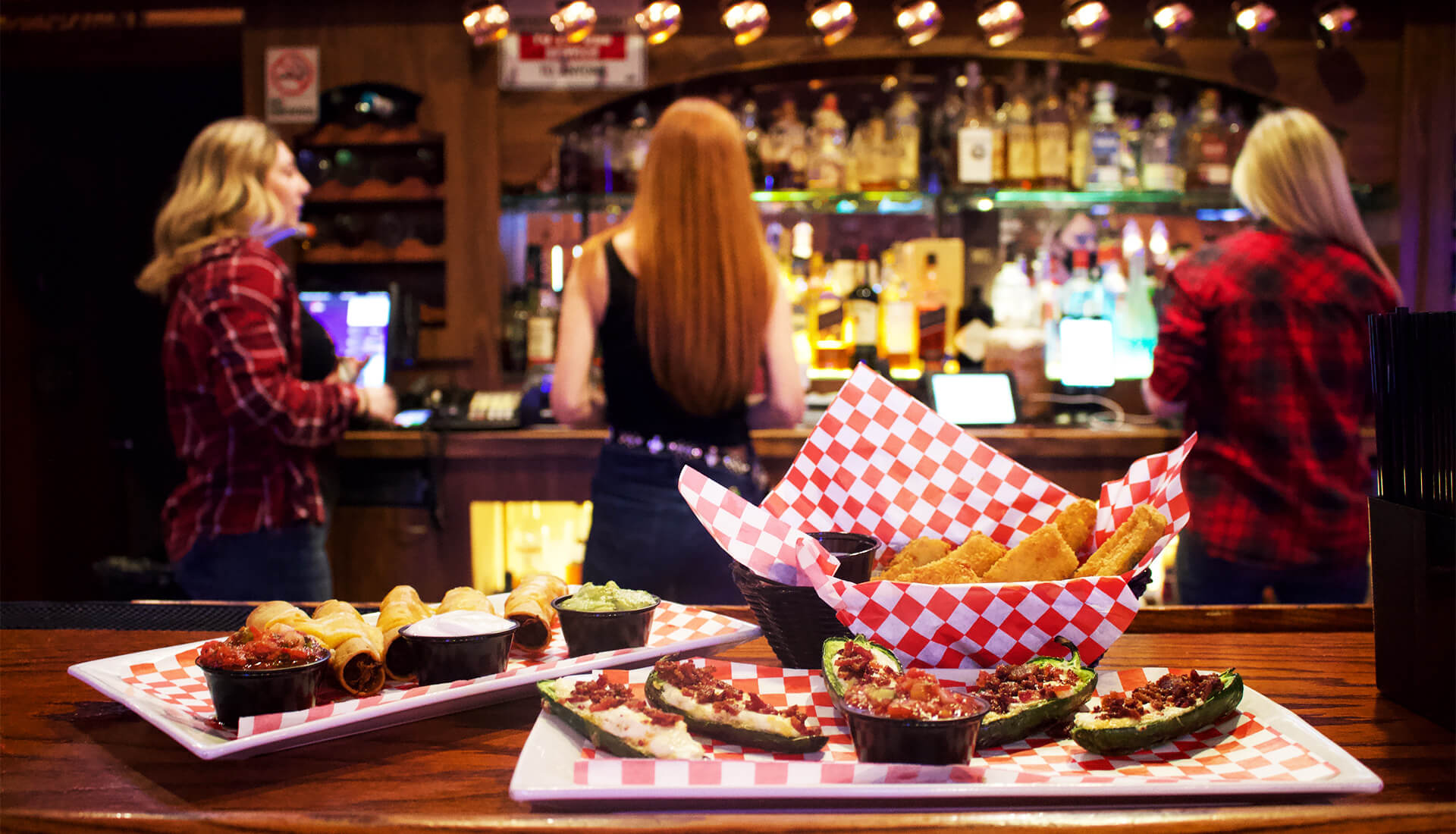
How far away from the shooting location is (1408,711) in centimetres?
91

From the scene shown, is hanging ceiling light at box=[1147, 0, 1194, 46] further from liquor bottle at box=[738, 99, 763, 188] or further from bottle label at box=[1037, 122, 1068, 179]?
liquor bottle at box=[738, 99, 763, 188]

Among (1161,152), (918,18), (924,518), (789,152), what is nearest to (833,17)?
(918,18)

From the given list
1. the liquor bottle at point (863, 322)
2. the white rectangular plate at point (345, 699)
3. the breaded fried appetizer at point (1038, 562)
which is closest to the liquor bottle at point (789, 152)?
the liquor bottle at point (863, 322)

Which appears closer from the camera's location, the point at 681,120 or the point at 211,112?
the point at 681,120

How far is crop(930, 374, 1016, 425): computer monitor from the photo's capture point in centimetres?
343

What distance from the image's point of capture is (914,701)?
0.76m

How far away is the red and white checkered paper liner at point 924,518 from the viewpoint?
0.91 metres

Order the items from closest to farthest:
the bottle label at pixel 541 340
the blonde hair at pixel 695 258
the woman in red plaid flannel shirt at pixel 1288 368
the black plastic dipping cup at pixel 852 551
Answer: the black plastic dipping cup at pixel 852 551 < the blonde hair at pixel 695 258 < the woman in red plaid flannel shirt at pixel 1288 368 < the bottle label at pixel 541 340

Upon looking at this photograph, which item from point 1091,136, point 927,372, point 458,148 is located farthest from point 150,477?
point 1091,136

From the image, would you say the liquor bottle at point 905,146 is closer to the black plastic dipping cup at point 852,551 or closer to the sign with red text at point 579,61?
the sign with red text at point 579,61

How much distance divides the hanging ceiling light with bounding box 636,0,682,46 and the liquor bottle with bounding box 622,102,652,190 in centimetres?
25

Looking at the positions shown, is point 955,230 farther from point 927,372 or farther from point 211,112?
point 211,112

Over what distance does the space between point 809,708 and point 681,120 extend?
1.58m

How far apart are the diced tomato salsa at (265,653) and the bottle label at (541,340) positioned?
9.68 feet
